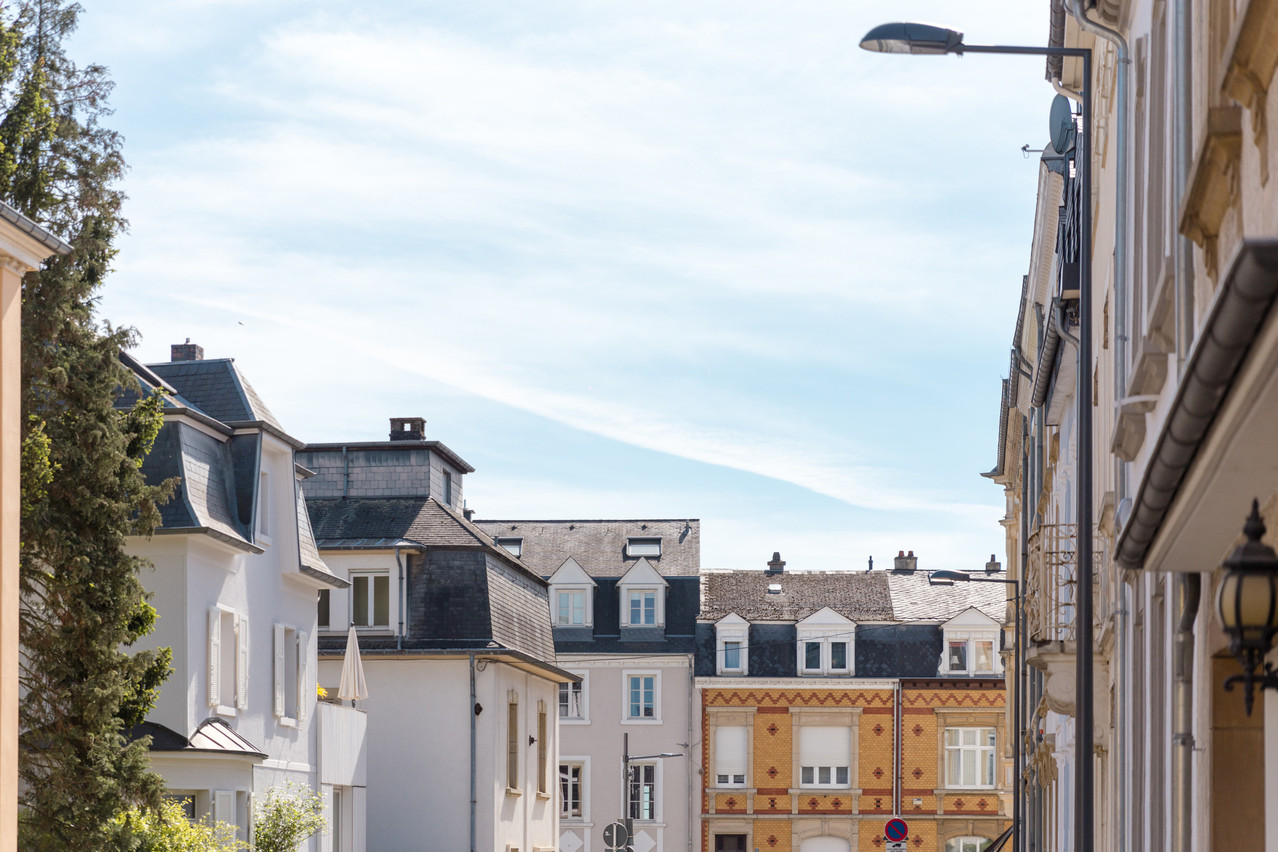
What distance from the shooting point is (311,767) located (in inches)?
1238

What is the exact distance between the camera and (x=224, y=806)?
25984mm

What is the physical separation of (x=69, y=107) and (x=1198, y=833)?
16705 mm

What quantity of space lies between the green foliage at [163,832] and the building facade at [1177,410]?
10.6 m

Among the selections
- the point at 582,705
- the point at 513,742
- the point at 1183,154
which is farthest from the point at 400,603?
the point at 1183,154

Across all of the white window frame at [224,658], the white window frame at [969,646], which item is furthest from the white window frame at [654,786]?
the white window frame at [224,658]

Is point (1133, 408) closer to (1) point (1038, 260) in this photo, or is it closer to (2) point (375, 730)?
(1) point (1038, 260)

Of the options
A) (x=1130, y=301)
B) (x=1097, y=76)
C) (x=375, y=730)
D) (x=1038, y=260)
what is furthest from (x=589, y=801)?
(x=1130, y=301)

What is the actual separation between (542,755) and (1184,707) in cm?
3613

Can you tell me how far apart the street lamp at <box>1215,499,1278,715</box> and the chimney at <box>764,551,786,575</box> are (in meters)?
57.5

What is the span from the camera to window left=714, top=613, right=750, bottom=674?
57.1 metres

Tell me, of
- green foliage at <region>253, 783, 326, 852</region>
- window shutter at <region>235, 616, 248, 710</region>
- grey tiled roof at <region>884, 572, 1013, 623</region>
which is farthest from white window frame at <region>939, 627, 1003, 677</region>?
window shutter at <region>235, 616, 248, 710</region>

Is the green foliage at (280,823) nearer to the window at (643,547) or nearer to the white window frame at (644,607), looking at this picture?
the white window frame at (644,607)

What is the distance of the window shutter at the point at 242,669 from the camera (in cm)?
2755

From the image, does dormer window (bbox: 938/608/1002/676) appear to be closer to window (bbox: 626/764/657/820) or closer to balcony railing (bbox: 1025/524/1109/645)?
window (bbox: 626/764/657/820)
